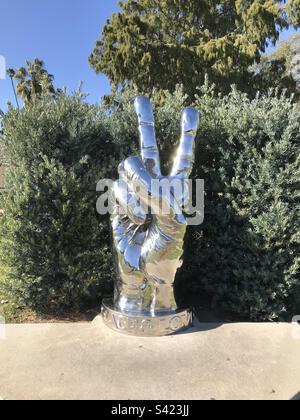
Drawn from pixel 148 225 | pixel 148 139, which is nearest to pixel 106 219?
pixel 148 225

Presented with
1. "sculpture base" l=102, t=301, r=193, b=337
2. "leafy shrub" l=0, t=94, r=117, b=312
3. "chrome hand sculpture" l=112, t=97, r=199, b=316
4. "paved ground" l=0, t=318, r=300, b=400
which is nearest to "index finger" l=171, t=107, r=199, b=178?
"chrome hand sculpture" l=112, t=97, r=199, b=316

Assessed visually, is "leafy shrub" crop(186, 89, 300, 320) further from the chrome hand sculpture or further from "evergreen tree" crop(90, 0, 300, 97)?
"evergreen tree" crop(90, 0, 300, 97)

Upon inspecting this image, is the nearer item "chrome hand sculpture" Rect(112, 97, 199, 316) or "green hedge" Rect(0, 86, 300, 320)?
"chrome hand sculpture" Rect(112, 97, 199, 316)

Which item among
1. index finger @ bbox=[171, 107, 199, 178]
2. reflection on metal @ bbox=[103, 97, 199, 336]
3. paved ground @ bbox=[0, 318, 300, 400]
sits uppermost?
index finger @ bbox=[171, 107, 199, 178]

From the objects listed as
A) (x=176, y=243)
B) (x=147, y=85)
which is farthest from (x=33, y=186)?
(x=147, y=85)

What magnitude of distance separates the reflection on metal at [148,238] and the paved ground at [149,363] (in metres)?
0.16

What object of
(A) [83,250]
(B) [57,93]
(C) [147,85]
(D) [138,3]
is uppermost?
(D) [138,3]

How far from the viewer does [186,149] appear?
3076 mm

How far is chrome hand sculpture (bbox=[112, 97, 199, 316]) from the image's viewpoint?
2963 millimetres

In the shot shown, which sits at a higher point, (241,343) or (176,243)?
(176,243)

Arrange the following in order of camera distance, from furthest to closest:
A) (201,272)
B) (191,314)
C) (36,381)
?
(201,272), (191,314), (36,381)

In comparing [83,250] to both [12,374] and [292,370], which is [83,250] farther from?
[292,370]

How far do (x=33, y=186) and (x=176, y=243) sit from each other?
4.68 ft

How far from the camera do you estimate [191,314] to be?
126 inches
